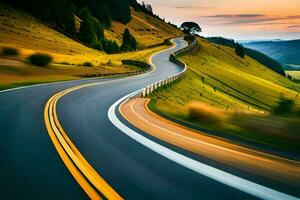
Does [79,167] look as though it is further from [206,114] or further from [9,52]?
[9,52]

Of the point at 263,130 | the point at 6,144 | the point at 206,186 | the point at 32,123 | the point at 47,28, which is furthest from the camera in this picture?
the point at 47,28

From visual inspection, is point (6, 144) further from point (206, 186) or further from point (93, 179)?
point (206, 186)

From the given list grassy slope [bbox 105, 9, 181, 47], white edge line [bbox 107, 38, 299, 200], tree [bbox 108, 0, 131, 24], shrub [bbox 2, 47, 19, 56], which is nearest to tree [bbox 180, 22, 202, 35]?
grassy slope [bbox 105, 9, 181, 47]

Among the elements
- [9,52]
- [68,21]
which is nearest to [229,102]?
[9,52]

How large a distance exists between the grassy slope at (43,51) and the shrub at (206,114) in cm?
1575

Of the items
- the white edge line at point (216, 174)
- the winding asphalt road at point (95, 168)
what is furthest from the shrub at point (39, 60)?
the white edge line at point (216, 174)

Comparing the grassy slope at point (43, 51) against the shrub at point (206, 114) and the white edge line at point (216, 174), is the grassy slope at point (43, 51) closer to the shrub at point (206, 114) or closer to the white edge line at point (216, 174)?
the shrub at point (206, 114)

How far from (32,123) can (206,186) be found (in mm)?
8122

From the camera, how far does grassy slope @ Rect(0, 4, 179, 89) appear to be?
3531cm

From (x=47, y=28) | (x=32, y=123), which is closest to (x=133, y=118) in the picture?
(x=32, y=123)

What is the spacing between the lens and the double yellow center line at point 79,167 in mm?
6125

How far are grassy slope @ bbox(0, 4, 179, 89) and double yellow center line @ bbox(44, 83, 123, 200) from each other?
16529 millimetres

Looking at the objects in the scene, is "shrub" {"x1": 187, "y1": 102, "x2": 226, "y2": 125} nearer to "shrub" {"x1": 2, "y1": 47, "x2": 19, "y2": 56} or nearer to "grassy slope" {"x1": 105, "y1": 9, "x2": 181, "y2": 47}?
"shrub" {"x1": 2, "y1": 47, "x2": 19, "y2": 56}

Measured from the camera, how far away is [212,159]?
7.90 meters
